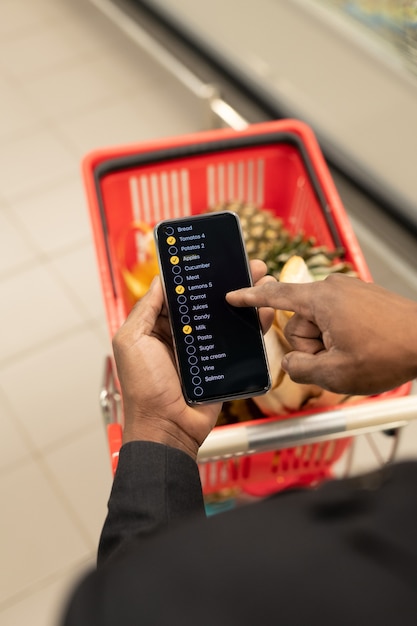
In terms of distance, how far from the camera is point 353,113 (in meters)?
2.27

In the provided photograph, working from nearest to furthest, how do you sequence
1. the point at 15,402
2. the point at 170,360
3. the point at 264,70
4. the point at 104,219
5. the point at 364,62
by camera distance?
the point at 170,360 < the point at 104,219 < the point at 15,402 < the point at 364,62 < the point at 264,70

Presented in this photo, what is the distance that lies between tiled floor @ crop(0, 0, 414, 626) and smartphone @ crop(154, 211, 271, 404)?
2.51 feet

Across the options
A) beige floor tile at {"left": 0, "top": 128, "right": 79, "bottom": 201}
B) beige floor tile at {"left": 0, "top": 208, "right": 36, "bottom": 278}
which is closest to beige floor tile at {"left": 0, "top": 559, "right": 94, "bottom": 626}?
beige floor tile at {"left": 0, "top": 208, "right": 36, "bottom": 278}

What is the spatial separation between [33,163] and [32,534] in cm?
150

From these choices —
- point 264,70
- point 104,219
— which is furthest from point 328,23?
Answer: point 104,219

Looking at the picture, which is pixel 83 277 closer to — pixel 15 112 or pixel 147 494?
pixel 15 112

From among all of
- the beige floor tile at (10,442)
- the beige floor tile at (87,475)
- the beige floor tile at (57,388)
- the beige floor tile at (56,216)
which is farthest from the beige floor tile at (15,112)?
the beige floor tile at (87,475)

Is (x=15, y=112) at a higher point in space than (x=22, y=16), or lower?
lower

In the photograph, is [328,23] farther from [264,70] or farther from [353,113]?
[264,70]

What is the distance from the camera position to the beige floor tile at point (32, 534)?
165 centimetres

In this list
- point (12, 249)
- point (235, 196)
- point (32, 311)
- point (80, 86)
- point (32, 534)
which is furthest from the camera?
point (80, 86)

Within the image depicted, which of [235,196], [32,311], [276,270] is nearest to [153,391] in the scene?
[276,270]

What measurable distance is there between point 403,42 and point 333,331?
144 cm

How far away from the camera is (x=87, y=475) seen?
1.82 meters
